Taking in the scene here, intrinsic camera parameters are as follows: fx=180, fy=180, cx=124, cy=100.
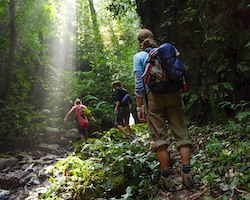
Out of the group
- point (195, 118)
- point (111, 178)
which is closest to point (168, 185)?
point (111, 178)

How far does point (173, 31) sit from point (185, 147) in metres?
3.98

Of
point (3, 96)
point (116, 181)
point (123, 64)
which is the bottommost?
point (116, 181)

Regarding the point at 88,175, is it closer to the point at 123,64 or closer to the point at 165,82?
the point at 165,82

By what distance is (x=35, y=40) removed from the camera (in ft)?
33.9

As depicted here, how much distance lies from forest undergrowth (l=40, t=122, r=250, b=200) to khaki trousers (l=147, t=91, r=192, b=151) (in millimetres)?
454

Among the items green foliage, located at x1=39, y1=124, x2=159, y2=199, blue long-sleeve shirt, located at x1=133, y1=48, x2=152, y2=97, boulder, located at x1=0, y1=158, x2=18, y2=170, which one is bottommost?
boulder, located at x1=0, y1=158, x2=18, y2=170

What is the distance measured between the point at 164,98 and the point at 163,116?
0.31 metres

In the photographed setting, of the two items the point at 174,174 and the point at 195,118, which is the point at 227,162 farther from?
the point at 195,118

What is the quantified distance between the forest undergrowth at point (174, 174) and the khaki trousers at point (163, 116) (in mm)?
454

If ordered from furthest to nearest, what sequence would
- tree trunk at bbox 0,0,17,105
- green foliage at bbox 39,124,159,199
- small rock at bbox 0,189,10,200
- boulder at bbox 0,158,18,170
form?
tree trunk at bbox 0,0,17,105
boulder at bbox 0,158,18,170
small rock at bbox 0,189,10,200
green foliage at bbox 39,124,159,199

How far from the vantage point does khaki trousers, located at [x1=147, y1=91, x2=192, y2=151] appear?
271 cm

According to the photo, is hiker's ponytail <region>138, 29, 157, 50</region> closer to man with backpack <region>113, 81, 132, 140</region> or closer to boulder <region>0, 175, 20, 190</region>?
man with backpack <region>113, 81, 132, 140</region>

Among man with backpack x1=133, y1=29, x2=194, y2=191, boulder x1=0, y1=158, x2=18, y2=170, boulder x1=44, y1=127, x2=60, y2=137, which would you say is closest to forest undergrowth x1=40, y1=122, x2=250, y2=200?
man with backpack x1=133, y1=29, x2=194, y2=191

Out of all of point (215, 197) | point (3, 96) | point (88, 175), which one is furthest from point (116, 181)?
point (3, 96)
